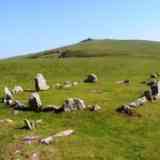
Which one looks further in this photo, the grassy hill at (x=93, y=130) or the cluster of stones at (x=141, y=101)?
the cluster of stones at (x=141, y=101)

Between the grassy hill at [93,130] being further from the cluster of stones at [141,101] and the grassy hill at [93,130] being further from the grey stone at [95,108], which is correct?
the cluster of stones at [141,101]

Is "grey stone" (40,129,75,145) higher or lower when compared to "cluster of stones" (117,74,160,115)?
lower

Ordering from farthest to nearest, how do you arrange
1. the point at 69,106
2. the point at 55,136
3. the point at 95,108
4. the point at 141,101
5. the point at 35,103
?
1. the point at 35,103
2. the point at 141,101
3. the point at 69,106
4. the point at 95,108
5. the point at 55,136

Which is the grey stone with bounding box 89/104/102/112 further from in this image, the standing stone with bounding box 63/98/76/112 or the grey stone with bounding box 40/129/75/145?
the grey stone with bounding box 40/129/75/145

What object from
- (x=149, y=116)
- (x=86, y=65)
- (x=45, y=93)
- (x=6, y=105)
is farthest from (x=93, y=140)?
(x=86, y=65)

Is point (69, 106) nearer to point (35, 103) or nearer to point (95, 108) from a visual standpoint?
A: point (95, 108)

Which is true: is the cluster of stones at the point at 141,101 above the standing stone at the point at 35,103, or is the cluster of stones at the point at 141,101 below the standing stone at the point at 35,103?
above

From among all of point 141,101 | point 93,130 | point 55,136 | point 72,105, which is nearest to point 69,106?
point 72,105

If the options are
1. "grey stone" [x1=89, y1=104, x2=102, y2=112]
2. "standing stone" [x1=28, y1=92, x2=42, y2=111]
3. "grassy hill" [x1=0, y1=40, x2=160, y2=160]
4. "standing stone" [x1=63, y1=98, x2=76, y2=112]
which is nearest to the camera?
A: "grassy hill" [x1=0, y1=40, x2=160, y2=160]

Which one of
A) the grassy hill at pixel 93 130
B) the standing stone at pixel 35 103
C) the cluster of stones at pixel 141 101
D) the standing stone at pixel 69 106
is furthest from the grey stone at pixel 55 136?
the standing stone at pixel 35 103

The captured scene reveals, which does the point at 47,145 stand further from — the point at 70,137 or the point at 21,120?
the point at 21,120

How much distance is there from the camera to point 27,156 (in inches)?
1042

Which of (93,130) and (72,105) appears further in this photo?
(72,105)

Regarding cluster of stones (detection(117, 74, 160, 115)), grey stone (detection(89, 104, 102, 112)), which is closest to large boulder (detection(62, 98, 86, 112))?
grey stone (detection(89, 104, 102, 112))
